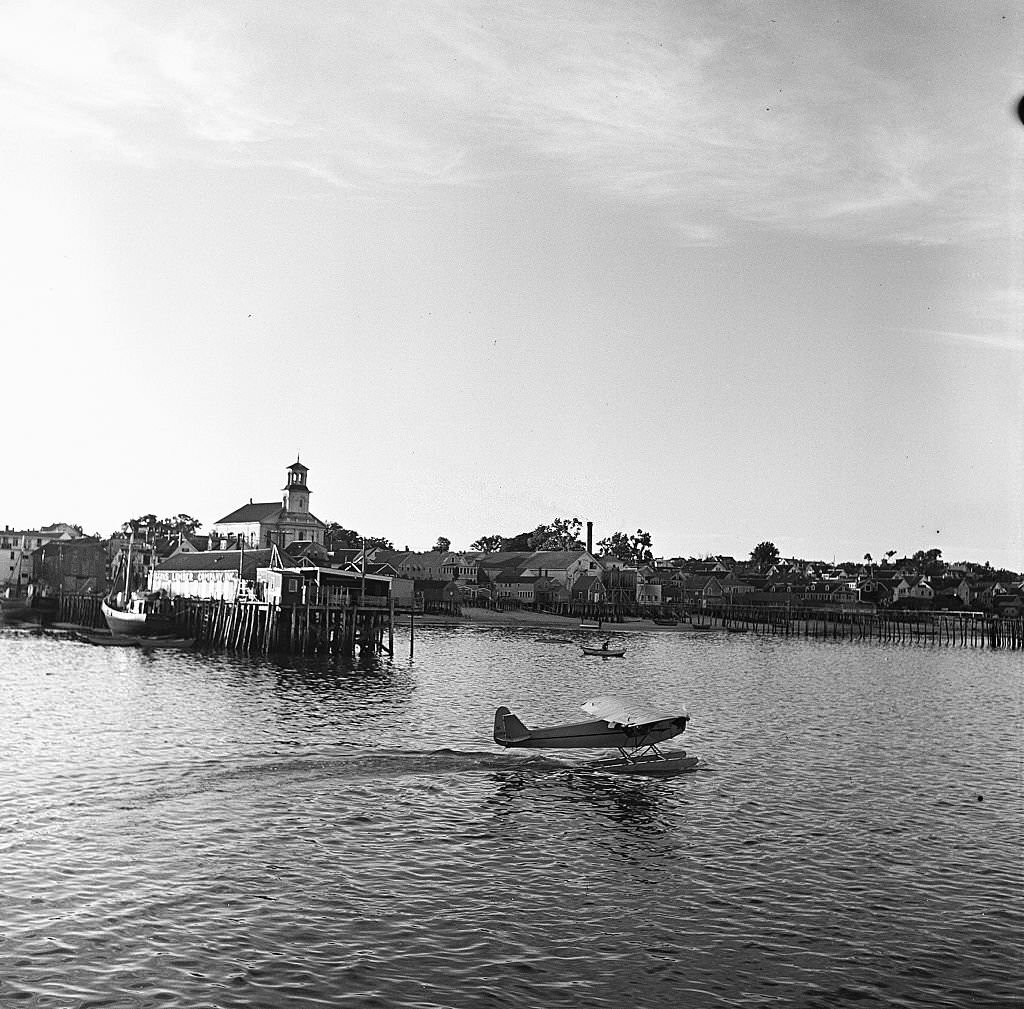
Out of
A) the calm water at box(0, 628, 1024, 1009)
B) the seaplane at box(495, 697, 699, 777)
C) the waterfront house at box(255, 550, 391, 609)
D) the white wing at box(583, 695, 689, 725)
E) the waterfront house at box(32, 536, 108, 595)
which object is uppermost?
the waterfront house at box(32, 536, 108, 595)

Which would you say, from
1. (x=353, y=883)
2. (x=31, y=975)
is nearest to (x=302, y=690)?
(x=353, y=883)

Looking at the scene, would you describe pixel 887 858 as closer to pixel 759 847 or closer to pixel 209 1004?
pixel 759 847

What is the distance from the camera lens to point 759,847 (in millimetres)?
26391

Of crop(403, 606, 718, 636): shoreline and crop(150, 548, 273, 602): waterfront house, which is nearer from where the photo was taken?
crop(150, 548, 273, 602): waterfront house

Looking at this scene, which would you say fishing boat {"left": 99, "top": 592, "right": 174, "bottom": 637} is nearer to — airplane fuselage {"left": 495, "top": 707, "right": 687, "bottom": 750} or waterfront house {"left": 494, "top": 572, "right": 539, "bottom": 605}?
airplane fuselage {"left": 495, "top": 707, "right": 687, "bottom": 750}

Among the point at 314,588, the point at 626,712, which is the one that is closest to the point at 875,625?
the point at 314,588

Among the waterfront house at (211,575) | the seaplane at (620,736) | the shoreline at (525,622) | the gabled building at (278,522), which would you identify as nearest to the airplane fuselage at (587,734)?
the seaplane at (620,736)

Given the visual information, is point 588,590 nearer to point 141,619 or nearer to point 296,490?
point 296,490

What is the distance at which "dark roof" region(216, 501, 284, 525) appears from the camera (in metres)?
164

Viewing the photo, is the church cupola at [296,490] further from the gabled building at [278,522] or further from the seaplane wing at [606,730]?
the seaplane wing at [606,730]

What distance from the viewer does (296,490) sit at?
16950cm

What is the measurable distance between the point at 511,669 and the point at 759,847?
163 ft

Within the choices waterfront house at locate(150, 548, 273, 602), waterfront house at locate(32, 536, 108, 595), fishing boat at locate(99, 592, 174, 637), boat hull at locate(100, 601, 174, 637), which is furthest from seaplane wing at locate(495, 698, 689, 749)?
waterfront house at locate(32, 536, 108, 595)

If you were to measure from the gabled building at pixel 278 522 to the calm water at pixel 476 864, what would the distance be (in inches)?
4433
